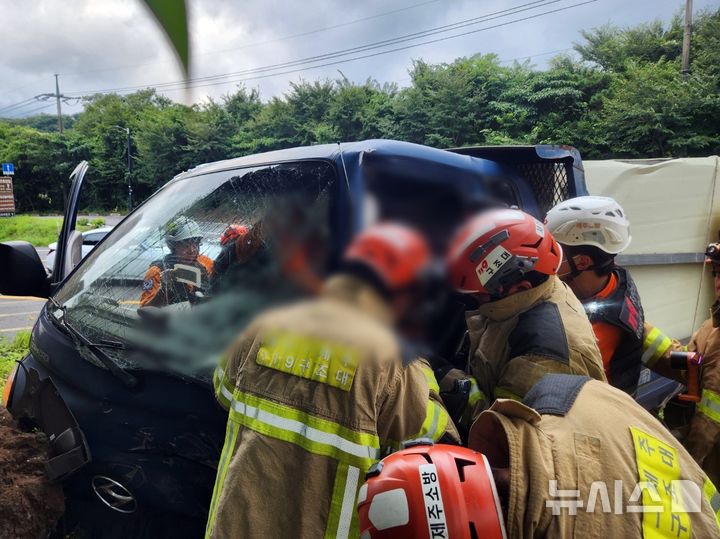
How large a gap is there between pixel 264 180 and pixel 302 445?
Result: 37.7 inches

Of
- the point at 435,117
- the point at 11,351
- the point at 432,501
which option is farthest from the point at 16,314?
the point at 432,501

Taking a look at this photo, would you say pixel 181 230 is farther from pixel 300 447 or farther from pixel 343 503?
pixel 343 503

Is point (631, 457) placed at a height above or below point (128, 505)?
above

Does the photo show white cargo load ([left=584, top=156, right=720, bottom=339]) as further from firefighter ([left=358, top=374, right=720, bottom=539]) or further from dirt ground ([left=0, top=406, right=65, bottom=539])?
dirt ground ([left=0, top=406, right=65, bottom=539])

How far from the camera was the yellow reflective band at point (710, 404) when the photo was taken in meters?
2.63

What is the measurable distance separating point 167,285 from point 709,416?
261 cm

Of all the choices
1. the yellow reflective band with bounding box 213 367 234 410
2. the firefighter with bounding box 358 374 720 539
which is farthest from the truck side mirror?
the firefighter with bounding box 358 374 720 539

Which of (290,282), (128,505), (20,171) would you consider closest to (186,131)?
(290,282)

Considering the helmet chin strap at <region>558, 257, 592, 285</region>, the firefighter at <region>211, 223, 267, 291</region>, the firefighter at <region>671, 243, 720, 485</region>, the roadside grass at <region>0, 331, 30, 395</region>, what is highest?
the firefighter at <region>211, 223, 267, 291</region>

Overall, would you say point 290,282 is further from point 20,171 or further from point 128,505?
point 128,505

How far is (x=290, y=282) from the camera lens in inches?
19.8

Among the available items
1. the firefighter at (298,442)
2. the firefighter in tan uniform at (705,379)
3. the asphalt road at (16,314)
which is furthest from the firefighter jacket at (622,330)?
the asphalt road at (16,314)

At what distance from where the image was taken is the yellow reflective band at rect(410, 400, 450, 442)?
4.46ft

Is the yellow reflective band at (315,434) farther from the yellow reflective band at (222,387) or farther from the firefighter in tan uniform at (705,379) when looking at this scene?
the firefighter in tan uniform at (705,379)
